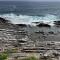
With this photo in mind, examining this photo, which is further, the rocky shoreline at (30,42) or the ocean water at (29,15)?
the ocean water at (29,15)

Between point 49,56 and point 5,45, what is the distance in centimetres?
536

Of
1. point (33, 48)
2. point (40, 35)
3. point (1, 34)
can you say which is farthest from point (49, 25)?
point (33, 48)

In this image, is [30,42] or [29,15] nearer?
[30,42]

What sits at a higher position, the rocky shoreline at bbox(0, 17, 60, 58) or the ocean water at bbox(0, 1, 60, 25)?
the ocean water at bbox(0, 1, 60, 25)

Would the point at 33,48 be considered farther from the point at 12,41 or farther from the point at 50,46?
the point at 12,41

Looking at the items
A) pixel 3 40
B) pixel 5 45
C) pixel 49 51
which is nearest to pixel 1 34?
pixel 3 40

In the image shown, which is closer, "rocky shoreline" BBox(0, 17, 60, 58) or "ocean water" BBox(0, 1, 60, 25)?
"rocky shoreline" BBox(0, 17, 60, 58)

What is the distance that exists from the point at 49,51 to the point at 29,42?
14.3ft

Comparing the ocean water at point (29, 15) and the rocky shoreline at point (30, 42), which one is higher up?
the ocean water at point (29, 15)

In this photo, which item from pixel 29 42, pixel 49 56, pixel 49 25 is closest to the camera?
pixel 49 56

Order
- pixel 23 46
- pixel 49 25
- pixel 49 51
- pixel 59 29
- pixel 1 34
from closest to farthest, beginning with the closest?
pixel 49 51
pixel 23 46
pixel 1 34
pixel 59 29
pixel 49 25

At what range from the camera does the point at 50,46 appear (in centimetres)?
2589

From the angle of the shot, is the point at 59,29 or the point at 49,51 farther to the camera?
the point at 59,29

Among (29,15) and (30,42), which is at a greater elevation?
(29,15)
